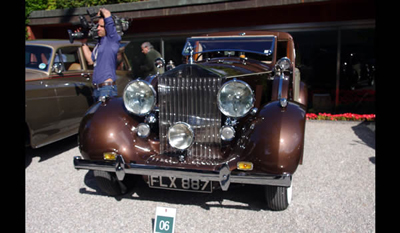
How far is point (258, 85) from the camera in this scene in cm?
349

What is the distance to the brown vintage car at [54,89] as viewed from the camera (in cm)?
425

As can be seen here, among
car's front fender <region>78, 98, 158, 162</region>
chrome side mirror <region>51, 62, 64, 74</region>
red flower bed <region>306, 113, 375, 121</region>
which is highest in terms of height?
chrome side mirror <region>51, 62, 64, 74</region>

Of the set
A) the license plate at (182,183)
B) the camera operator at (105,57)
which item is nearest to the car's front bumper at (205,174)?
the license plate at (182,183)

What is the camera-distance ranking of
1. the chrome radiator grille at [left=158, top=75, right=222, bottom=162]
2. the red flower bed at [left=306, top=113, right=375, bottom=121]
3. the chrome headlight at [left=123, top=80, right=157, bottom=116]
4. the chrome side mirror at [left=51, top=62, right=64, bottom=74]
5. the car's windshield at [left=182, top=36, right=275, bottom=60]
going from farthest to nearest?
the red flower bed at [left=306, top=113, right=375, bottom=121] → the chrome side mirror at [left=51, top=62, right=64, bottom=74] → the car's windshield at [left=182, top=36, right=275, bottom=60] → the chrome headlight at [left=123, top=80, right=157, bottom=116] → the chrome radiator grille at [left=158, top=75, right=222, bottom=162]

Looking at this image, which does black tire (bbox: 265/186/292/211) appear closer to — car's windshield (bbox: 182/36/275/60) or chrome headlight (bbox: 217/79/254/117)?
chrome headlight (bbox: 217/79/254/117)

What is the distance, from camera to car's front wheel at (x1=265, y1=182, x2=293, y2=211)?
2.85m

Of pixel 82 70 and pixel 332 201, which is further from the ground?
pixel 82 70

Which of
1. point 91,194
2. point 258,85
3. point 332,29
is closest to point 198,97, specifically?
point 258,85

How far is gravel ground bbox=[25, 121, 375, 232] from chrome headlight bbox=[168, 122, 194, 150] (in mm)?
635

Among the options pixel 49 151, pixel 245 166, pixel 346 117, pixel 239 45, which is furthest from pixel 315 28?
pixel 49 151

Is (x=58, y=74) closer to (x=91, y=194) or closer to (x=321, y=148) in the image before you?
(x=91, y=194)

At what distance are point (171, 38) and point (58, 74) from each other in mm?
4488

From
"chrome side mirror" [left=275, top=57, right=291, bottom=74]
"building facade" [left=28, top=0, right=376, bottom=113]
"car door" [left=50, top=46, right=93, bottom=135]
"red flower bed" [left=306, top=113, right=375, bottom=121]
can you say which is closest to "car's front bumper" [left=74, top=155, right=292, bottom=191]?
"chrome side mirror" [left=275, top=57, right=291, bottom=74]

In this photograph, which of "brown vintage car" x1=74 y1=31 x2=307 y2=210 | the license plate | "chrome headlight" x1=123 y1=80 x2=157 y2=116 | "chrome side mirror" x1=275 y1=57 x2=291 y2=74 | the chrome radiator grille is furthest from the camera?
"chrome side mirror" x1=275 y1=57 x2=291 y2=74
